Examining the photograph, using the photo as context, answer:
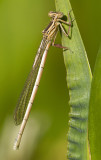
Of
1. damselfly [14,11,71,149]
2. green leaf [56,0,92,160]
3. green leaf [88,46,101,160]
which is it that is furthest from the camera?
damselfly [14,11,71,149]

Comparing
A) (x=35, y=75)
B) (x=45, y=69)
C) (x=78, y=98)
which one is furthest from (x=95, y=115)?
(x=35, y=75)

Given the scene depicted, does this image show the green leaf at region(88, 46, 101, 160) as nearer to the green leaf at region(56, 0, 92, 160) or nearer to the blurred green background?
the green leaf at region(56, 0, 92, 160)

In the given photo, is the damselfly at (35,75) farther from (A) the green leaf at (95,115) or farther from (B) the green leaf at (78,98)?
(A) the green leaf at (95,115)

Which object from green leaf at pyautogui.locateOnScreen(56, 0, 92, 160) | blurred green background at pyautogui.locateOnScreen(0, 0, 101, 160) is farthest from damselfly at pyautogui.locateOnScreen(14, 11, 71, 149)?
green leaf at pyautogui.locateOnScreen(56, 0, 92, 160)

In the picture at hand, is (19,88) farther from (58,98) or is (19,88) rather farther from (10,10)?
(10,10)

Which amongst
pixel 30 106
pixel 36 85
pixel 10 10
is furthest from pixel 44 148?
pixel 10 10

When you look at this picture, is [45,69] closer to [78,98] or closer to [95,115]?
[78,98]

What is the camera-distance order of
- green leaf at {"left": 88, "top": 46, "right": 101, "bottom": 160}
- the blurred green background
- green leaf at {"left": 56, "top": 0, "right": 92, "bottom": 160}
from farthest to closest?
1. the blurred green background
2. green leaf at {"left": 56, "top": 0, "right": 92, "bottom": 160}
3. green leaf at {"left": 88, "top": 46, "right": 101, "bottom": 160}
